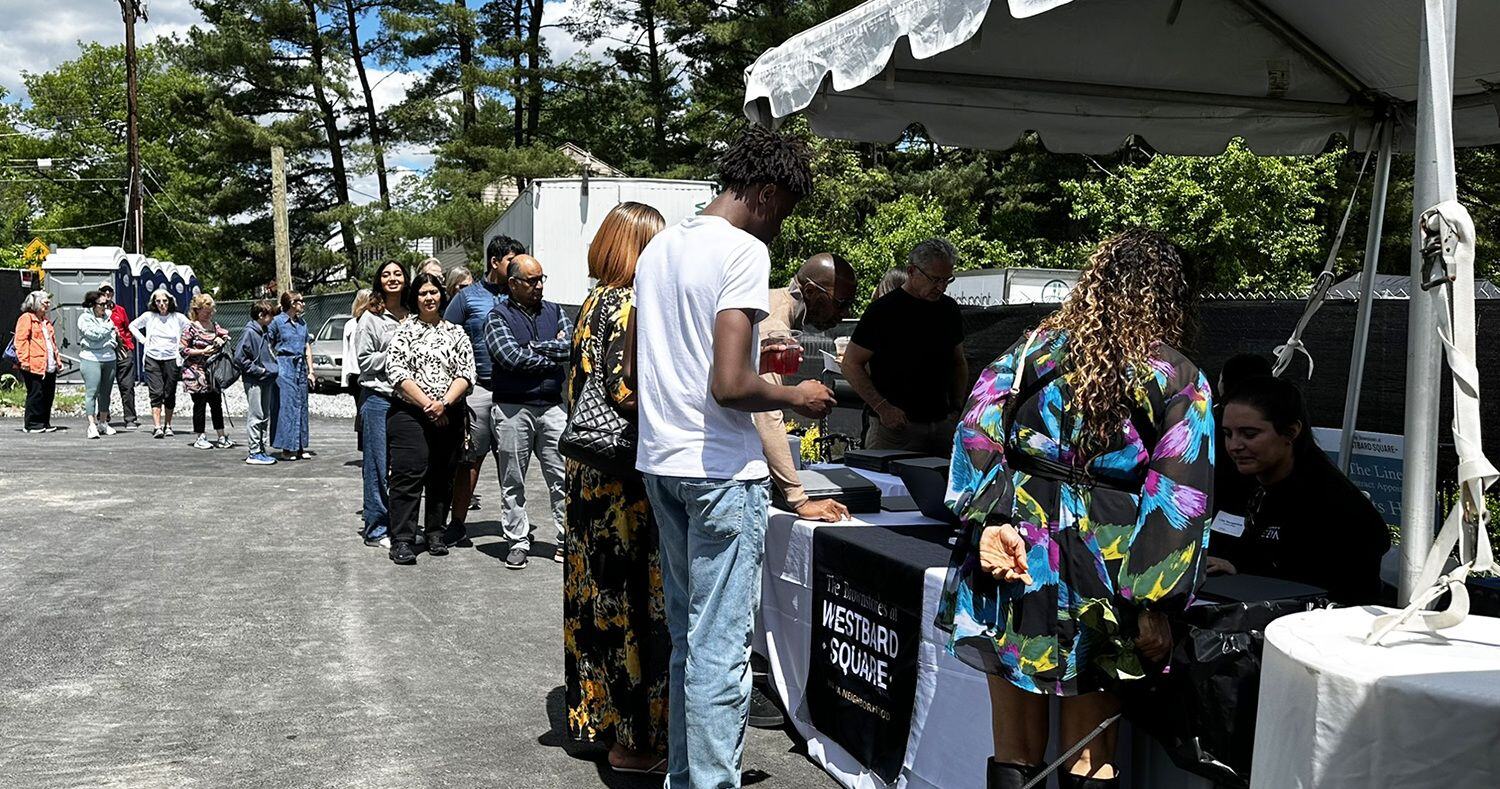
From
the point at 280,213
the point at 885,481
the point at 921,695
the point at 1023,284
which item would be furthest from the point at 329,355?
the point at 921,695

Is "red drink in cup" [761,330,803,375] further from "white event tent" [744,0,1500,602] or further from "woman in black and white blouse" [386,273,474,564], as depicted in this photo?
"woman in black and white blouse" [386,273,474,564]

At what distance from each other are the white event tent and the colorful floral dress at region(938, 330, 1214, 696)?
1.25m

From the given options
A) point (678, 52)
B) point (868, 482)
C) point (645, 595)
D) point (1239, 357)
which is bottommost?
point (645, 595)

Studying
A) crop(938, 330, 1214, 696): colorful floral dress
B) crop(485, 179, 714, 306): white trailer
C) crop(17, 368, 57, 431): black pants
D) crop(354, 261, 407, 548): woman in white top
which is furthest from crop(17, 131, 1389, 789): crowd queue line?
crop(17, 368, 57, 431): black pants

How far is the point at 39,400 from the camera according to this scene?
1494 centimetres

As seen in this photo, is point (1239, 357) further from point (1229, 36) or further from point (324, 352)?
point (324, 352)

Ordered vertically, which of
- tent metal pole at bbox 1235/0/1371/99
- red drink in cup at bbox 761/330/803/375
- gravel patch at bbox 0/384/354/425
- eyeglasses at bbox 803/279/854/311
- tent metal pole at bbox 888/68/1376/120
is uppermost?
tent metal pole at bbox 1235/0/1371/99

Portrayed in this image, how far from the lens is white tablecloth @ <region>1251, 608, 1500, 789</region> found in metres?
1.91

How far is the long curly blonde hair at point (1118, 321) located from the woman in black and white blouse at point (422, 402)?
4845mm

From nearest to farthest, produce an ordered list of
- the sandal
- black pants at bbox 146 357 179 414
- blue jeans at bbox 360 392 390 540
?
the sandal < blue jeans at bbox 360 392 390 540 < black pants at bbox 146 357 179 414

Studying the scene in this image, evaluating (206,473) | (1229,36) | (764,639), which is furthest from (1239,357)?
(206,473)

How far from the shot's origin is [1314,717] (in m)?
2.05

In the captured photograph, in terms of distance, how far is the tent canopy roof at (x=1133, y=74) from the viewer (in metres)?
4.46

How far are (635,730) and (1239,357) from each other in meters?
2.65
